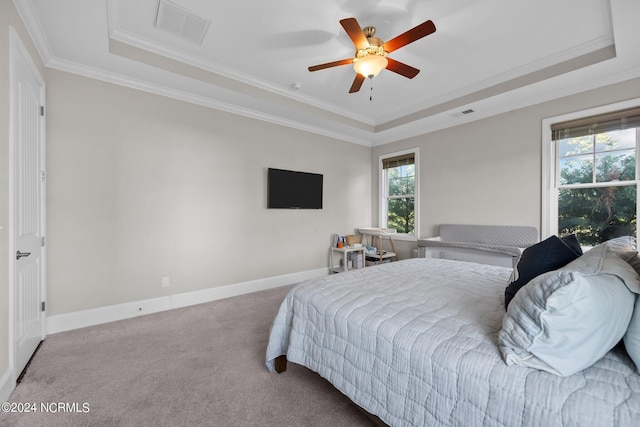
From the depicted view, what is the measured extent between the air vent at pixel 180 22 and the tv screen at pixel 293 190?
1.86 m

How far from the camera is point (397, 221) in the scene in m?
5.13

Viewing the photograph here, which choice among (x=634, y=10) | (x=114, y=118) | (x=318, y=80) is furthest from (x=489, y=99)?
(x=114, y=118)

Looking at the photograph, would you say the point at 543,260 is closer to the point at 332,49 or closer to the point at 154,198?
the point at 332,49

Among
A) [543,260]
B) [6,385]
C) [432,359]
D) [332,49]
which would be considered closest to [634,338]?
[543,260]

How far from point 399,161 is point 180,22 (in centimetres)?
386

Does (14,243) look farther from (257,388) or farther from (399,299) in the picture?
(399,299)

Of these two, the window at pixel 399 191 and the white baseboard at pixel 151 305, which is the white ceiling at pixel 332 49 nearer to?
the window at pixel 399 191

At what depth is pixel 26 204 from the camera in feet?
6.81

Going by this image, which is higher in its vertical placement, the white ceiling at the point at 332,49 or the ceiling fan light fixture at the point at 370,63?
the white ceiling at the point at 332,49

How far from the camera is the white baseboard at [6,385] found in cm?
158

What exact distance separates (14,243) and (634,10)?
4.57 meters

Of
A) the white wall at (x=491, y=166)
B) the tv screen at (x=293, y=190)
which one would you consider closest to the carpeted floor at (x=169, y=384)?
the tv screen at (x=293, y=190)

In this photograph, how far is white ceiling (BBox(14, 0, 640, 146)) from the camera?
2188 mm

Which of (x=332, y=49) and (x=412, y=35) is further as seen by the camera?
(x=332, y=49)
